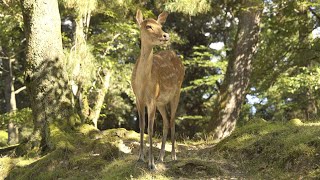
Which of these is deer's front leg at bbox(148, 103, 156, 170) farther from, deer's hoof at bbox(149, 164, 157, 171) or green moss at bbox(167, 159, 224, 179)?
green moss at bbox(167, 159, 224, 179)

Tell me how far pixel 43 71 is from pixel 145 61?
9.96 feet

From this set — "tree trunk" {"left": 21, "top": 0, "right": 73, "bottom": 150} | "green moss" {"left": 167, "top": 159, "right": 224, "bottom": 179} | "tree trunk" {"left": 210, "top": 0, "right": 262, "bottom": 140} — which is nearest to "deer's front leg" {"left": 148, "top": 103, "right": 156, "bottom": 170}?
"green moss" {"left": 167, "top": 159, "right": 224, "bottom": 179}

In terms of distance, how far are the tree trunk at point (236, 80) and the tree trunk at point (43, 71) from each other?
15.5 feet

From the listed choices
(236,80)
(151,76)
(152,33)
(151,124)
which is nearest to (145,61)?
(151,76)

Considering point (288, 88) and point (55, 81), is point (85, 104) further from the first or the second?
point (288, 88)

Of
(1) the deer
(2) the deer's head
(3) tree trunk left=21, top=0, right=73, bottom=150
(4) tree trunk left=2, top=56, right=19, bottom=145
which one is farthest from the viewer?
(4) tree trunk left=2, top=56, right=19, bottom=145

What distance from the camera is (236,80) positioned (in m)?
10.9

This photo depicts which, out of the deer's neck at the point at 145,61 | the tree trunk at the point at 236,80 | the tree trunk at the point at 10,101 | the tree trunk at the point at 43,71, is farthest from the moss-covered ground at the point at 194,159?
the tree trunk at the point at 10,101

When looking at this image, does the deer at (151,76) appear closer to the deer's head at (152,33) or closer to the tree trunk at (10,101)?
the deer's head at (152,33)

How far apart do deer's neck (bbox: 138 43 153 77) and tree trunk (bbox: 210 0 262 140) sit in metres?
5.56

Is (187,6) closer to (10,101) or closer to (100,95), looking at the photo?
(100,95)

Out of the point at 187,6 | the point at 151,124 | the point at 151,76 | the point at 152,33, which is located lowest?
the point at 151,124

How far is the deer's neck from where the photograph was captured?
18.4 ft

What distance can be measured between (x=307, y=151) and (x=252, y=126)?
2148 mm
